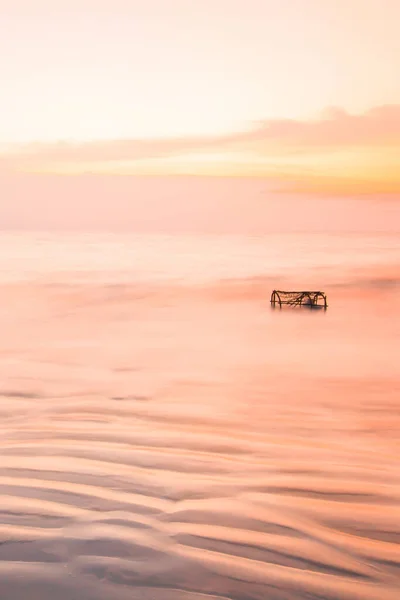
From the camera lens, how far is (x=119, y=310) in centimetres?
3034

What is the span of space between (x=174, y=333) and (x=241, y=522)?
15988 millimetres

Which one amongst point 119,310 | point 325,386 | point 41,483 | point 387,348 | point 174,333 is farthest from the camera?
point 119,310

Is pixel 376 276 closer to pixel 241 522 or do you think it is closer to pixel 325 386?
pixel 325 386

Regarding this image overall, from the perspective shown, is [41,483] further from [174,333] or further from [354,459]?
[174,333]

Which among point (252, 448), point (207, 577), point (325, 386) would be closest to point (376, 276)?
point (325, 386)

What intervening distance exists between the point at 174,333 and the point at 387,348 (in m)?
7.11

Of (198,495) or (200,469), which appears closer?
(198,495)

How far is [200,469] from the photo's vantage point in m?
7.44

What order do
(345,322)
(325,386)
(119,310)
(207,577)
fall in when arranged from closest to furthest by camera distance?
(207,577) → (325,386) → (345,322) → (119,310)

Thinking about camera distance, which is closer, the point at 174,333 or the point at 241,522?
the point at 241,522

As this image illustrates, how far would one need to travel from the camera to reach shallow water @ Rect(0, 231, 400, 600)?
503cm

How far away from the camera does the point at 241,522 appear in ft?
19.5

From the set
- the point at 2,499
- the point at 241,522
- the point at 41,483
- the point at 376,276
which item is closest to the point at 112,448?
the point at 41,483

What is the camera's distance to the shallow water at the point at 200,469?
5.03 m
